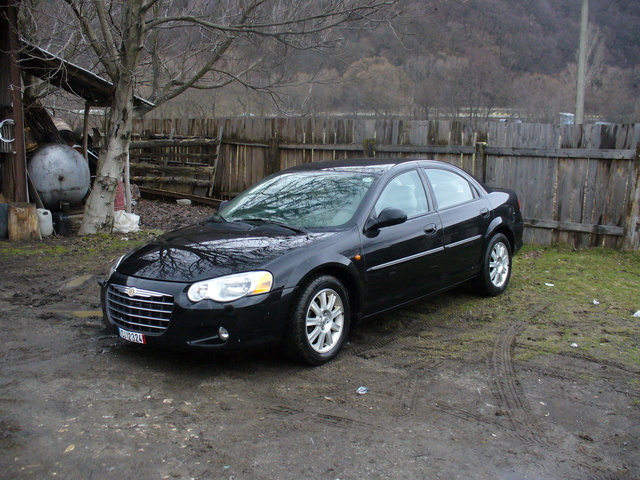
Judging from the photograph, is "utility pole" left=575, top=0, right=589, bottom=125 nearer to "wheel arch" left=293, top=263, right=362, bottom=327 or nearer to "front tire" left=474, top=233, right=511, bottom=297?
"front tire" left=474, top=233, right=511, bottom=297

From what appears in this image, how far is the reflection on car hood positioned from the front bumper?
144 millimetres

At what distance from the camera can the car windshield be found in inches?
207

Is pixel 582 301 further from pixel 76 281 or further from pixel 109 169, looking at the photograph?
pixel 109 169

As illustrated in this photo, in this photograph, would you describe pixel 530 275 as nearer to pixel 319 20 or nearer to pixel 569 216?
pixel 569 216

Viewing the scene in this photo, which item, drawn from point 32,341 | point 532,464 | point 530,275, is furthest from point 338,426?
point 530,275

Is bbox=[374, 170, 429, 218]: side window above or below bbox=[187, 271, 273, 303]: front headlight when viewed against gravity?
above

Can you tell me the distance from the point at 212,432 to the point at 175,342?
35.3 inches

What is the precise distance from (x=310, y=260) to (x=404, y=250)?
118cm

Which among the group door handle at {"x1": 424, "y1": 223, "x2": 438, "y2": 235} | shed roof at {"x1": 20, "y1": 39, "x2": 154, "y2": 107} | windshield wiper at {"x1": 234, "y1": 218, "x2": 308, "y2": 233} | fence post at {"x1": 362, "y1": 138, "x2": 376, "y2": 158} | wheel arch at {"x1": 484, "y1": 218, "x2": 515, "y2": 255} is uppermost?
shed roof at {"x1": 20, "y1": 39, "x2": 154, "y2": 107}

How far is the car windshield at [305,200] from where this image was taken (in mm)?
5270

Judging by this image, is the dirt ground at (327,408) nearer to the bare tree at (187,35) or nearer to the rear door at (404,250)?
the rear door at (404,250)

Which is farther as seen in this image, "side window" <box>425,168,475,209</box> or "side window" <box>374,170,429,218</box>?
"side window" <box>425,168,475,209</box>

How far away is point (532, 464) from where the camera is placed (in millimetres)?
3320

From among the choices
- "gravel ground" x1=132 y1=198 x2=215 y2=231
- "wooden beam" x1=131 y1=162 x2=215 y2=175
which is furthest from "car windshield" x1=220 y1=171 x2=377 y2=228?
"wooden beam" x1=131 y1=162 x2=215 y2=175
